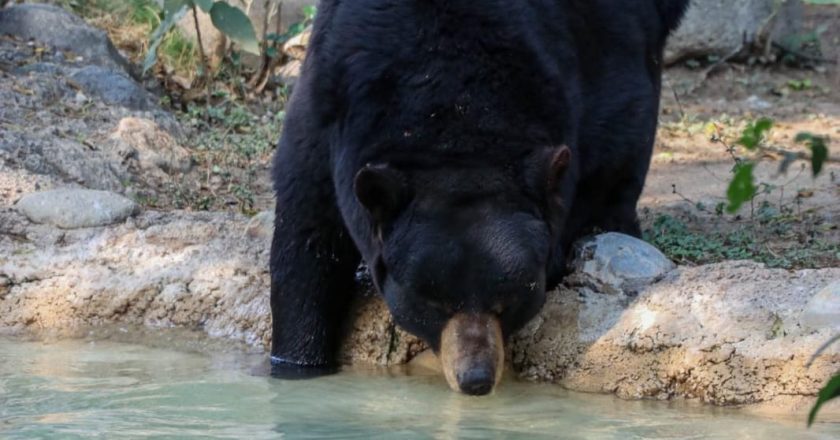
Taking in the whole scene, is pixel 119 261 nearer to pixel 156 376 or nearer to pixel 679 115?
Answer: pixel 156 376

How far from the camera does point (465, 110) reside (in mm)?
4484

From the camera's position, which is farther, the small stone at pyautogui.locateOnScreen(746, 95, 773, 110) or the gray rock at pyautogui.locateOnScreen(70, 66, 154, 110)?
the small stone at pyautogui.locateOnScreen(746, 95, 773, 110)

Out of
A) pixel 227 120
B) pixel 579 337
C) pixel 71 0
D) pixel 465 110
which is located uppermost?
pixel 71 0

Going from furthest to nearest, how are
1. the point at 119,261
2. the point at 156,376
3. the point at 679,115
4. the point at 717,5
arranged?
the point at 717,5
the point at 679,115
the point at 119,261
the point at 156,376

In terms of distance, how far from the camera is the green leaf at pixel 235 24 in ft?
28.4

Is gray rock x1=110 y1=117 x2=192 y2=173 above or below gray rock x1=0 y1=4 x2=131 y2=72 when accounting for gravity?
below

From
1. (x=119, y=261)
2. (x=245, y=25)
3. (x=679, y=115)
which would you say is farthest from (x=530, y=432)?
(x=679, y=115)

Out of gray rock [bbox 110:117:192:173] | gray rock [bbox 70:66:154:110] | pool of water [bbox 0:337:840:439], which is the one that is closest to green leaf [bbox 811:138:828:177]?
pool of water [bbox 0:337:840:439]

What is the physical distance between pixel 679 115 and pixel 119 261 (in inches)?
255

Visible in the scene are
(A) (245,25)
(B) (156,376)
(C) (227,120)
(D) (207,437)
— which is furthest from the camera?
(C) (227,120)

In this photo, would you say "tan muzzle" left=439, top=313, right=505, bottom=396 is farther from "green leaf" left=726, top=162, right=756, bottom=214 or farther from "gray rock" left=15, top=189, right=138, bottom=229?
"green leaf" left=726, top=162, right=756, bottom=214

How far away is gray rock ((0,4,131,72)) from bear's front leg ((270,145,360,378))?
4992mm

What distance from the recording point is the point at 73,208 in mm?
6336

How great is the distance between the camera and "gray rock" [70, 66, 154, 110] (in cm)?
911
